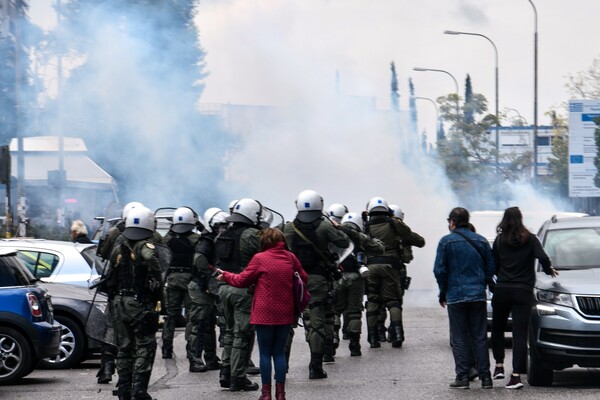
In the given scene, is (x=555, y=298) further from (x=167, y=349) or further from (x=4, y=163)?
(x=4, y=163)

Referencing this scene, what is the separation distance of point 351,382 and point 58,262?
4.87 m

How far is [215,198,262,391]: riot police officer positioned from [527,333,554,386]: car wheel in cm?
262

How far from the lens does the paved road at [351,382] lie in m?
11.6

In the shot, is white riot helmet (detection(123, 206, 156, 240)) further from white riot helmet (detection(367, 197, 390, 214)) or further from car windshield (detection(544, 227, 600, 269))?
white riot helmet (detection(367, 197, 390, 214))

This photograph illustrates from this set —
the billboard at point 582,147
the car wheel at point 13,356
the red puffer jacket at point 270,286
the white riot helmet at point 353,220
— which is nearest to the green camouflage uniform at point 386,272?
the white riot helmet at point 353,220

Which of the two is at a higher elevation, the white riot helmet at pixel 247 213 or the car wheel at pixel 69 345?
the white riot helmet at pixel 247 213

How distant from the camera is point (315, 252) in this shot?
1321 centimetres

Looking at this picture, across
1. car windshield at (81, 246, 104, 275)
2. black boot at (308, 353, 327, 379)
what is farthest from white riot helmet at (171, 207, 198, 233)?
black boot at (308, 353, 327, 379)

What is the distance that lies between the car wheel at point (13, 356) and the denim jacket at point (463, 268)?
13.9 feet

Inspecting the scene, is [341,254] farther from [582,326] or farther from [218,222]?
[582,326]

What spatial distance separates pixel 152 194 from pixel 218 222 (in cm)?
3719

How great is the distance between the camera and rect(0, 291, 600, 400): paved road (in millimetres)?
11648

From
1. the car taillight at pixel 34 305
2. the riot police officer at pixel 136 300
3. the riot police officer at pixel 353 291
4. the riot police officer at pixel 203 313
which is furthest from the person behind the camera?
the riot police officer at pixel 353 291

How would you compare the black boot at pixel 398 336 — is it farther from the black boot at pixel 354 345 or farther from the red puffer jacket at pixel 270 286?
the red puffer jacket at pixel 270 286
